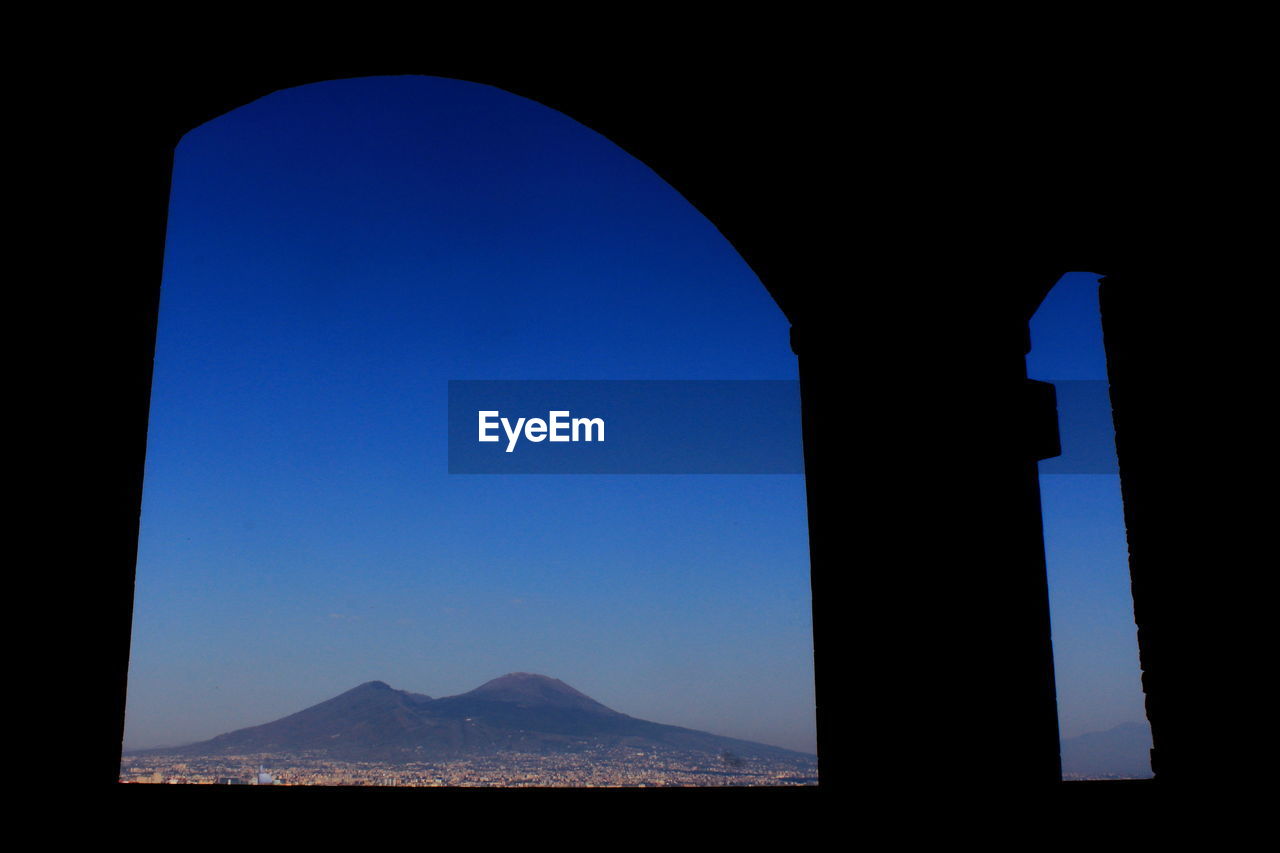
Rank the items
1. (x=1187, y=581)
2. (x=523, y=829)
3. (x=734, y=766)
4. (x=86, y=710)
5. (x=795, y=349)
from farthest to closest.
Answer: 1. (x=734, y=766)
2. (x=1187, y=581)
3. (x=795, y=349)
4. (x=86, y=710)
5. (x=523, y=829)

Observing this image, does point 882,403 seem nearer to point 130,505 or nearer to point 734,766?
point 130,505

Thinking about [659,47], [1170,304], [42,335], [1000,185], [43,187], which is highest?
[659,47]

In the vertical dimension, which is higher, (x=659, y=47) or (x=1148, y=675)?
(x=659, y=47)

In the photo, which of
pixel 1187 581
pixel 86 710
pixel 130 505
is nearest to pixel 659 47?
pixel 130 505

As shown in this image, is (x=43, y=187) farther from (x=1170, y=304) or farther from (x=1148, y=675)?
(x=1148, y=675)

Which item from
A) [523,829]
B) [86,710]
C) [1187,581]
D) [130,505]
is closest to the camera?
[523,829]

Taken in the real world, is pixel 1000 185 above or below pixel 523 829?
above

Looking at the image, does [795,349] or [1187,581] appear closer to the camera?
[795,349]

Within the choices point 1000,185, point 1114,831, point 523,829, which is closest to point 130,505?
point 523,829

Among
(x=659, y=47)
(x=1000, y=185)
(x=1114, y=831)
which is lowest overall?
(x=1114, y=831)
